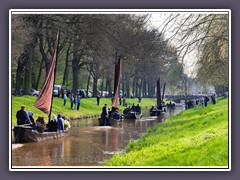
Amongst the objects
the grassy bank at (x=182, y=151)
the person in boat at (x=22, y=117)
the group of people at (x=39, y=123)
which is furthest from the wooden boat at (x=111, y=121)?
the grassy bank at (x=182, y=151)

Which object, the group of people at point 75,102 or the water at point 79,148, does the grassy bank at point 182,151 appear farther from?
the group of people at point 75,102

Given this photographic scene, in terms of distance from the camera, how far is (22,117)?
18.7 metres

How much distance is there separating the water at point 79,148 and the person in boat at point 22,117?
0.94m

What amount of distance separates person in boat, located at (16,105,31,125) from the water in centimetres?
94

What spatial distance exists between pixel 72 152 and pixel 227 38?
280 inches

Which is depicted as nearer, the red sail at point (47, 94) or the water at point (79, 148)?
the water at point (79, 148)

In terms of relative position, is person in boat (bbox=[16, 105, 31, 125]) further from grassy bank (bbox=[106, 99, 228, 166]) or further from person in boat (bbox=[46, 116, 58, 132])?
grassy bank (bbox=[106, 99, 228, 166])

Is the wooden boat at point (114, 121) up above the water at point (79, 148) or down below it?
above

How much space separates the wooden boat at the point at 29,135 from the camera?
58.5 feet

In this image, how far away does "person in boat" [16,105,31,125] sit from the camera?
1812 cm

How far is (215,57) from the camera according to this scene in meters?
14.0

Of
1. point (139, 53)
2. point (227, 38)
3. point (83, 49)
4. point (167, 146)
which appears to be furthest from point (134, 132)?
point (227, 38)

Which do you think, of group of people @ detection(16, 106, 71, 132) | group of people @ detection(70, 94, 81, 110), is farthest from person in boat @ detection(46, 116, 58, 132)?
group of people @ detection(70, 94, 81, 110)
